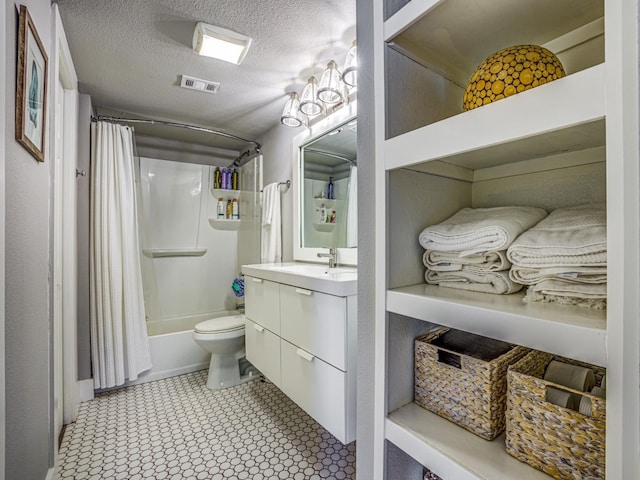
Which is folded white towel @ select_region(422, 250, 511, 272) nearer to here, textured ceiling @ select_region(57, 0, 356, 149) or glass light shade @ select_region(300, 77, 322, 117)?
textured ceiling @ select_region(57, 0, 356, 149)

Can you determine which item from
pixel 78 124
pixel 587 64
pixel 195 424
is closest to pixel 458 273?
pixel 587 64

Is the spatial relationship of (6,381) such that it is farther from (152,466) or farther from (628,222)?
(628,222)

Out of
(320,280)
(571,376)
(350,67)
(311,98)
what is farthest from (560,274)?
(311,98)

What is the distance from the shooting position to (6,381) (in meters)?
0.86

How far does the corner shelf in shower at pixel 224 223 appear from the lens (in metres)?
3.40

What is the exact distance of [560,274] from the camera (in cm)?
61

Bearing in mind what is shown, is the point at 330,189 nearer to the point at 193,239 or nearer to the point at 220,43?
the point at 220,43

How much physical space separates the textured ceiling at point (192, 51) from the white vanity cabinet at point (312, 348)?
52.4 inches

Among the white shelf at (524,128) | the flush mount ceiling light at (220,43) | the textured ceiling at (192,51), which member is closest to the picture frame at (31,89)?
the textured ceiling at (192,51)

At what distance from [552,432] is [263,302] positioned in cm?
155

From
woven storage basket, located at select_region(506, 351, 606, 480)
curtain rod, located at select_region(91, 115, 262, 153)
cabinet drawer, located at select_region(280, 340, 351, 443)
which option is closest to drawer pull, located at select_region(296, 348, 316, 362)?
cabinet drawer, located at select_region(280, 340, 351, 443)

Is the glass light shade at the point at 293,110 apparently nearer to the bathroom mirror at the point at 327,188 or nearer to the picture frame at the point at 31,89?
the bathroom mirror at the point at 327,188

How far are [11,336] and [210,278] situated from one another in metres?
2.55

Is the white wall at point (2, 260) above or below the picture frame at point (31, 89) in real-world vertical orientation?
below
